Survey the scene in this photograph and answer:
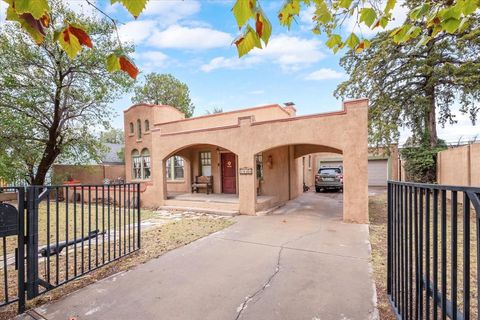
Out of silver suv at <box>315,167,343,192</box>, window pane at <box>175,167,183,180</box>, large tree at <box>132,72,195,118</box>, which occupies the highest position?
large tree at <box>132,72,195,118</box>

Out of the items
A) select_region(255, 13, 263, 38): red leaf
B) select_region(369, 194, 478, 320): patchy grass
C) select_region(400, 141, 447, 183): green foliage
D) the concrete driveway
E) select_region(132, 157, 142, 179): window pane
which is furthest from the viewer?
select_region(132, 157, 142, 179): window pane

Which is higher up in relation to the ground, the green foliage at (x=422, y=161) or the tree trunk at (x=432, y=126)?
the tree trunk at (x=432, y=126)

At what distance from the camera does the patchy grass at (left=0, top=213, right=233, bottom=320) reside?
3746 mm

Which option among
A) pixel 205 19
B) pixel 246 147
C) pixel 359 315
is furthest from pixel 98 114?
pixel 359 315

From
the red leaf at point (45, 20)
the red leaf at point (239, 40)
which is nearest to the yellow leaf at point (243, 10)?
the red leaf at point (239, 40)

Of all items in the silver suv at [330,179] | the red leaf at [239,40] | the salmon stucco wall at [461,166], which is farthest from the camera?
the silver suv at [330,179]

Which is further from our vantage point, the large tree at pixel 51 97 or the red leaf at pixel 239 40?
the large tree at pixel 51 97

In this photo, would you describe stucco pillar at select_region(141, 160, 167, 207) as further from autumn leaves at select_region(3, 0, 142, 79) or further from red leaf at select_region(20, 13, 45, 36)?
red leaf at select_region(20, 13, 45, 36)

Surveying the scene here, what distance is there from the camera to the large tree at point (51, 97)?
1179 centimetres

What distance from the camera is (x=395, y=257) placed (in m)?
3.26

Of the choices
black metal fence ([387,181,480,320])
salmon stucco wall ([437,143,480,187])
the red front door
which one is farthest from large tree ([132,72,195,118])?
black metal fence ([387,181,480,320])

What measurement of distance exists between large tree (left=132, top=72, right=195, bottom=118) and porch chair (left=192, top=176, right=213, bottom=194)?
1961cm

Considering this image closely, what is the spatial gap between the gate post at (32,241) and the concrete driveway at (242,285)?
0.34 metres

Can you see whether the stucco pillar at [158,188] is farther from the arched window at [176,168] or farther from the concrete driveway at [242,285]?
the concrete driveway at [242,285]
